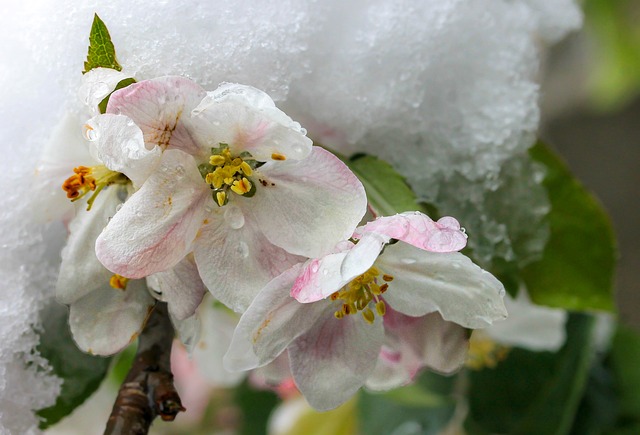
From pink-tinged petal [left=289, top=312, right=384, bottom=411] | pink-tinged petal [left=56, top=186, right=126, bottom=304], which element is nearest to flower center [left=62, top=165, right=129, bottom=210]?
pink-tinged petal [left=56, top=186, right=126, bottom=304]

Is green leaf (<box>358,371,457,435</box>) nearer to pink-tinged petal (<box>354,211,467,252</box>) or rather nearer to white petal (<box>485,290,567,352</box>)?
white petal (<box>485,290,567,352</box>)

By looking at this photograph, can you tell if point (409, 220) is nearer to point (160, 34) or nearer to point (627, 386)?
point (160, 34)

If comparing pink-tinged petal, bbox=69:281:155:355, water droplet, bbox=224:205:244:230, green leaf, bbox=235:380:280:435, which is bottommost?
green leaf, bbox=235:380:280:435

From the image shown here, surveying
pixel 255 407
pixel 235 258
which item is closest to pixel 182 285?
pixel 235 258

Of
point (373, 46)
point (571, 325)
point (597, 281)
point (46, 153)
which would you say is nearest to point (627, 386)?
point (571, 325)

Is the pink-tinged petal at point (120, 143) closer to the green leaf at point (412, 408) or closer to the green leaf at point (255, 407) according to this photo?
the green leaf at point (412, 408)

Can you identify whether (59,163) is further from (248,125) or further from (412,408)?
(412,408)
